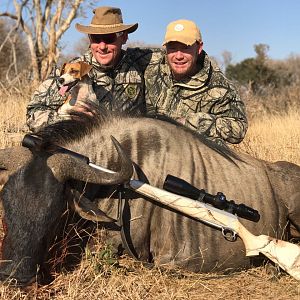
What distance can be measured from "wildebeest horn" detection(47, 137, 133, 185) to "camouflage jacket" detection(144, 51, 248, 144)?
1799 millimetres

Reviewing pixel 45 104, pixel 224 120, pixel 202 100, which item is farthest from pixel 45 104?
pixel 224 120

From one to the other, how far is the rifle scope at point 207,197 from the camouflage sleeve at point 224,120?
122 centimetres

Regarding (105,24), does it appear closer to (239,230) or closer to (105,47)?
(105,47)

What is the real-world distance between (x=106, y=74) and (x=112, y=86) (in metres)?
0.14

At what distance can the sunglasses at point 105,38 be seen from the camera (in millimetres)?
5535

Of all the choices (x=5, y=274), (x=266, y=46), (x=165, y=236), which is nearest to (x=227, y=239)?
(x=165, y=236)

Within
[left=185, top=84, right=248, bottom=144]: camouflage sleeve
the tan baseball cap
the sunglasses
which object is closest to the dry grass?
[left=185, top=84, right=248, bottom=144]: camouflage sleeve

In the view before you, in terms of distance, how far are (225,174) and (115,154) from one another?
101 cm

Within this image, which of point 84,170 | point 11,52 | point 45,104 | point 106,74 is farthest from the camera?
point 11,52

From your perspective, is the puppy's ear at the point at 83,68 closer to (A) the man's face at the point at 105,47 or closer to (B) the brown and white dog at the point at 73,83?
(B) the brown and white dog at the point at 73,83

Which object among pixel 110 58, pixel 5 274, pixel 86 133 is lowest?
pixel 5 274

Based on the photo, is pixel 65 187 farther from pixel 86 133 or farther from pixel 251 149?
pixel 251 149

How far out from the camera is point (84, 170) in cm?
364

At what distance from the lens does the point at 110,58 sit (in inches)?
220
